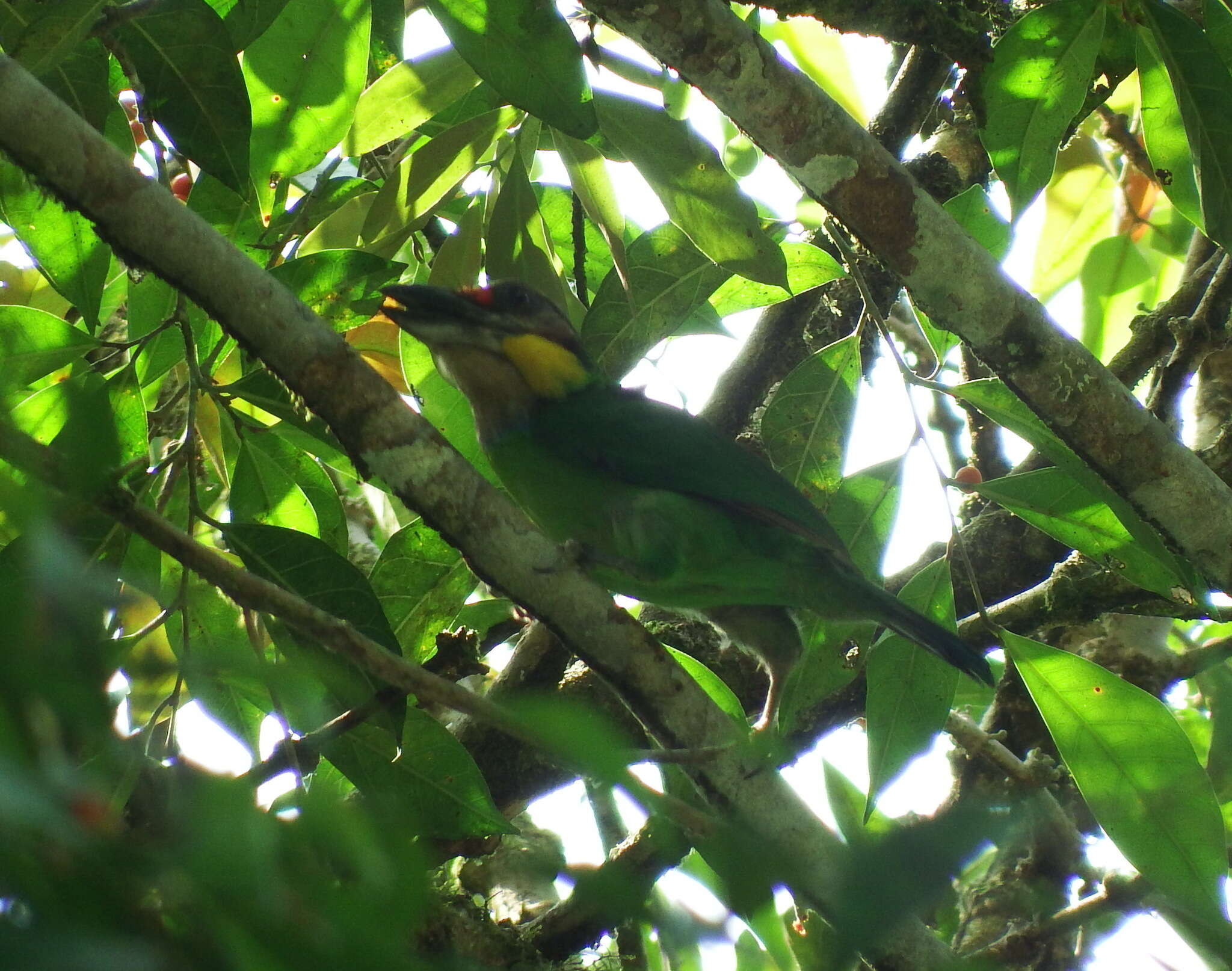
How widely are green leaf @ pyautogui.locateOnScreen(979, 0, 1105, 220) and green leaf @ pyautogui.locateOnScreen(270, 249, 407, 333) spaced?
4.84ft

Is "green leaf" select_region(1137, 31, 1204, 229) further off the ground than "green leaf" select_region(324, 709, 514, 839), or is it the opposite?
"green leaf" select_region(1137, 31, 1204, 229)

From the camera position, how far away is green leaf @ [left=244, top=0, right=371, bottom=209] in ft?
8.04

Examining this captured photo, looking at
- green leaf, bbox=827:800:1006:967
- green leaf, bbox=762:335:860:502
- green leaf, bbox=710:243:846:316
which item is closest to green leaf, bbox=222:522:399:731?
green leaf, bbox=762:335:860:502

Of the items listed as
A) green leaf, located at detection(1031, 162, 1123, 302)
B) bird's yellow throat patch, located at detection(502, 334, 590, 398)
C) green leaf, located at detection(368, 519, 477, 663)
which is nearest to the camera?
green leaf, located at detection(368, 519, 477, 663)

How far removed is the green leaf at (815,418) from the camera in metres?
2.97

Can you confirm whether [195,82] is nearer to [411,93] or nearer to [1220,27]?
[411,93]

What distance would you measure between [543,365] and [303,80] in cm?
99

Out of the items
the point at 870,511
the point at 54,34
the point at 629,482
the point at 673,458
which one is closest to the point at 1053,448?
the point at 870,511

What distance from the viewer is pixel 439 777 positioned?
2293 millimetres

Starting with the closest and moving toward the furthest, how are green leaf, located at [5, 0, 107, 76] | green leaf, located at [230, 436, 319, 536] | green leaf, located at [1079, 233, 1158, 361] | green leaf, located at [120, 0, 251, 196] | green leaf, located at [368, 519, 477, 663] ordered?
green leaf, located at [5, 0, 107, 76], green leaf, located at [120, 0, 251, 196], green leaf, located at [230, 436, 319, 536], green leaf, located at [368, 519, 477, 663], green leaf, located at [1079, 233, 1158, 361]

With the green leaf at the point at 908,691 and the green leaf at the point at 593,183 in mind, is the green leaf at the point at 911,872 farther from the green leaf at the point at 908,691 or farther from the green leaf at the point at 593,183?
the green leaf at the point at 593,183

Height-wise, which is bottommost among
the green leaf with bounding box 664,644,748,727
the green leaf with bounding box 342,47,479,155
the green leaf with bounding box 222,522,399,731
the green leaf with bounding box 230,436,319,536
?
the green leaf with bounding box 664,644,748,727

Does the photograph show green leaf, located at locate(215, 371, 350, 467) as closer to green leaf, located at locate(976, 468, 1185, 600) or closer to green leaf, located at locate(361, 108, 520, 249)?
green leaf, located at locate(361, 108, 520, 249)

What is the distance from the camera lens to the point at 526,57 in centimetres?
221
